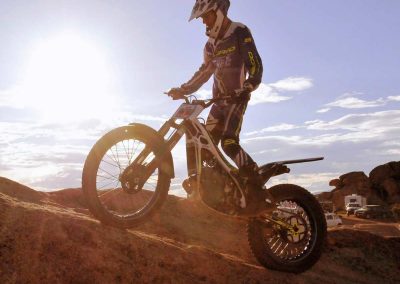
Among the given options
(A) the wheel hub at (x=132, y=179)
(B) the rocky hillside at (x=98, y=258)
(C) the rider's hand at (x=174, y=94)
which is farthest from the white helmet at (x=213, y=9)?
(B) the rocky hillside at (x=98, y=258)

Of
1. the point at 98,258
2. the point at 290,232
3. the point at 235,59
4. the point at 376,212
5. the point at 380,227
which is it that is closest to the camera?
the point at 98,258

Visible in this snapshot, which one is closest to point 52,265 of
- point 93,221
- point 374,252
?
point 93,221

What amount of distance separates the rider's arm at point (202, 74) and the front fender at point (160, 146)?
5.08ft

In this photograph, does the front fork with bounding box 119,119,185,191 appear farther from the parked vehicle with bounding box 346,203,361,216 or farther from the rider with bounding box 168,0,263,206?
the parked vehicle with bounding box 346,203,361,216

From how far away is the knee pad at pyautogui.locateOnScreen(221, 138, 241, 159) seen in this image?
5.65m

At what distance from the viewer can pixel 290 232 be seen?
19.7 ft

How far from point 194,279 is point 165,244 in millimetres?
761

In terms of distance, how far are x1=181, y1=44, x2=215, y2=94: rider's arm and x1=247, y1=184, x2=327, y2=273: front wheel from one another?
6.81 feet

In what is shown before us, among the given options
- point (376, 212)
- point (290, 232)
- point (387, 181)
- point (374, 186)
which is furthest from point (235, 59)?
point (374, 186)

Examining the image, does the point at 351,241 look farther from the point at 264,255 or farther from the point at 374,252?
the point at 264,255

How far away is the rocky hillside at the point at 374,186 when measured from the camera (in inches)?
2279

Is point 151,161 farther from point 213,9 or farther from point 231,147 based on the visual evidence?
point 213,9

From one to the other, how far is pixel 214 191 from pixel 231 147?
729mm

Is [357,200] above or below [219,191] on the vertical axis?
below
